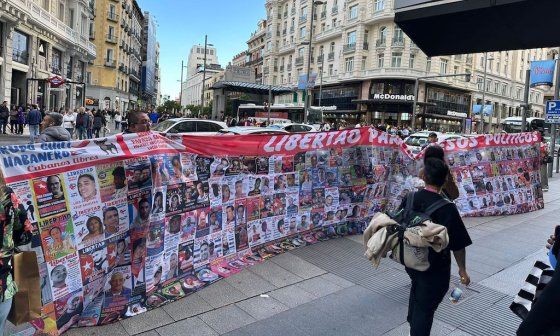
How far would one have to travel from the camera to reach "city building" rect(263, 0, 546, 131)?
5284cm

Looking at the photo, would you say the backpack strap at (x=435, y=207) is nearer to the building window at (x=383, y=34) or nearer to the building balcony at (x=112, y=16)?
the building window at (x=383, y=34)

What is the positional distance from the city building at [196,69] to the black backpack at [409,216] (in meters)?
145

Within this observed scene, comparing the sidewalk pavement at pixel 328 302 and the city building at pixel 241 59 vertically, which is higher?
the city building at pixel 241 59

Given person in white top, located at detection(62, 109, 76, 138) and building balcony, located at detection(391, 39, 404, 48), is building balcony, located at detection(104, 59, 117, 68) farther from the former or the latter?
person in white top, located at detection(62, 109, 76, 138)

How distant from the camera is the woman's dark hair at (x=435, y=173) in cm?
320

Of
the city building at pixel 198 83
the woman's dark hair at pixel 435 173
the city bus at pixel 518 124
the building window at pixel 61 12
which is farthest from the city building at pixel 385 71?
the city building at pixel 198 83

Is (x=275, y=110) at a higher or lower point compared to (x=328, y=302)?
higher

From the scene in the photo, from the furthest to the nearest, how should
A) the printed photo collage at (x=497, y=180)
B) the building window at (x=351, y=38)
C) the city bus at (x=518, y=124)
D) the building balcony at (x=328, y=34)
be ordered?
the building balcony at (x=328, y=34), the building window at (x=351, y=38), the city bus at (x=518, y=124), the printed photo collage at (x=497, y=180)

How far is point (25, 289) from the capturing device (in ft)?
8.35

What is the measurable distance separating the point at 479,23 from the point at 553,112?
1200 cm

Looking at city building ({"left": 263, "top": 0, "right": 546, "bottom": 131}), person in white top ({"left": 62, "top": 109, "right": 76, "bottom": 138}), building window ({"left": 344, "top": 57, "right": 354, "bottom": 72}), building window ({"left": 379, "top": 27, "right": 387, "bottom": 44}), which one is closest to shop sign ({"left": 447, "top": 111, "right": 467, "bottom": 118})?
city building ({"left": 263, "top": 0, "right": 546, "bottom": 131})

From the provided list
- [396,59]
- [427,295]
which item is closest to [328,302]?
[427,295]

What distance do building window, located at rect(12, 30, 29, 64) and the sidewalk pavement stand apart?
91.6 ft

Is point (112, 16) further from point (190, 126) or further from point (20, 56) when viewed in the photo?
point (190, 126)
